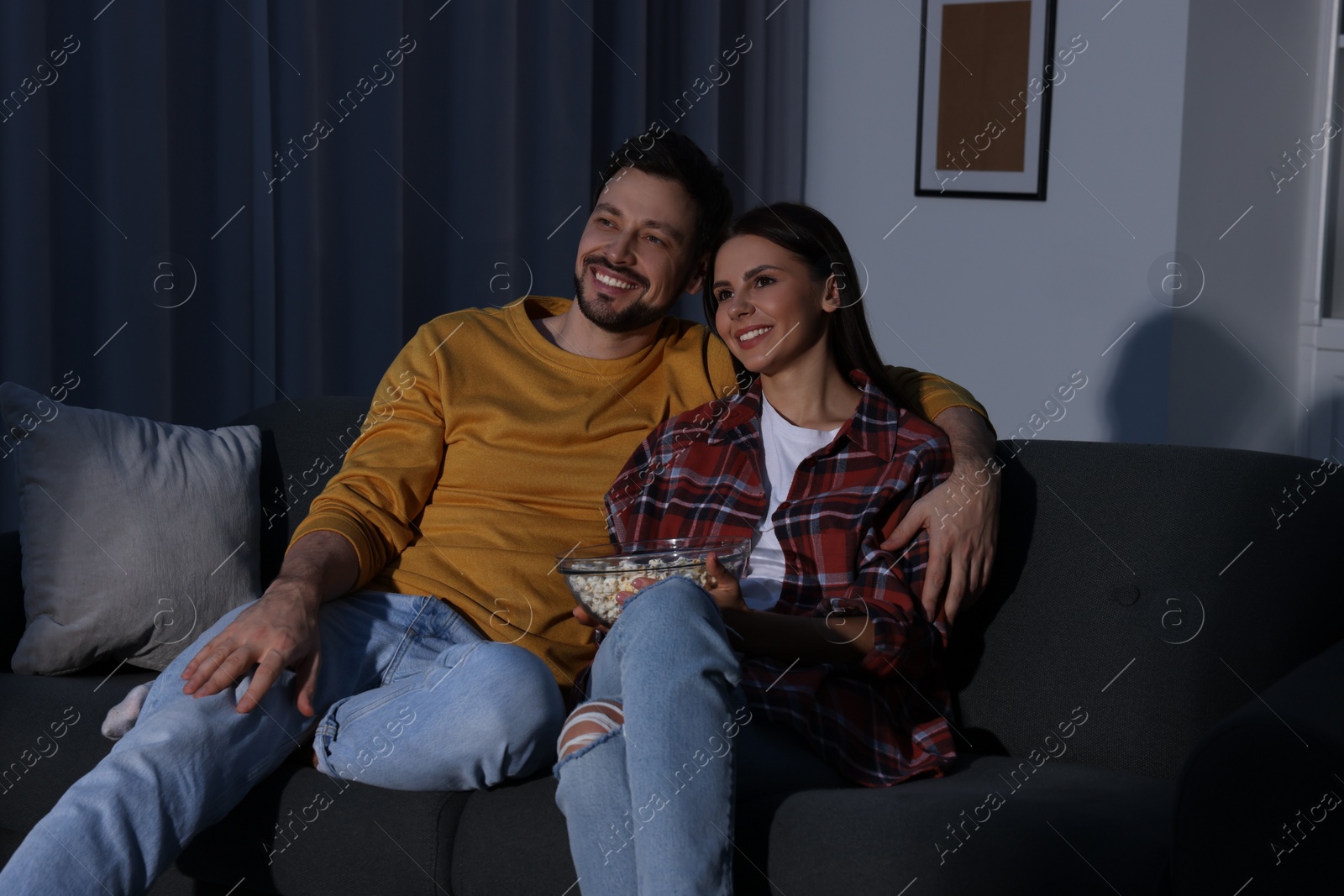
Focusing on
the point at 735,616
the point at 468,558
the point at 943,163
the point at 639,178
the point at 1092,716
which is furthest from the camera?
the point at 943,163

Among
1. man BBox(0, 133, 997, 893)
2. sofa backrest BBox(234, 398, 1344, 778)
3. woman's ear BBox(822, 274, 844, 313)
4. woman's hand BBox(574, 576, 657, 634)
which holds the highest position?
man BBox(0, 133, 997, 893)

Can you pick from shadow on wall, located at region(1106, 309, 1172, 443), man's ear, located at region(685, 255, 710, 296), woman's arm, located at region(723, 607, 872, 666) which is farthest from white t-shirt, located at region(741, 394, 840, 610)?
shadow on wall, located at region(1106, 309, 1172, 443)

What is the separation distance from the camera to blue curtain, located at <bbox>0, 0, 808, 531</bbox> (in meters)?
2.35

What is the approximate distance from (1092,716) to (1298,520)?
354mm

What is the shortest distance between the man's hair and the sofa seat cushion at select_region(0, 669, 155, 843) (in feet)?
3.30

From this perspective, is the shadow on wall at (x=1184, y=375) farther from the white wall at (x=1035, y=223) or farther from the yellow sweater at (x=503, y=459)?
the yellow sweater at (x=503, y=459)

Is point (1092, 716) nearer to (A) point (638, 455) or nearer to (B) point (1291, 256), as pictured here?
(A) point (638, 455)

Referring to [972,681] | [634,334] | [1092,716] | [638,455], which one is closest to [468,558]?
[638,455]

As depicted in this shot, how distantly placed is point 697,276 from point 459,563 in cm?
55

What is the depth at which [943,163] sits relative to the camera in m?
3.70

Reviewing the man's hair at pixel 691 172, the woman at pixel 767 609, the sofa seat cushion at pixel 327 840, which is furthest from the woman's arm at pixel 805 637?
the man's hair at pixel 691 172

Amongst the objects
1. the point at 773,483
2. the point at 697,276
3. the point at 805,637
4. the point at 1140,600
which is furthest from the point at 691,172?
the point at 1140,600

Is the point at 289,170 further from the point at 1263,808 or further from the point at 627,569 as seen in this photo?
the point at 1263,808

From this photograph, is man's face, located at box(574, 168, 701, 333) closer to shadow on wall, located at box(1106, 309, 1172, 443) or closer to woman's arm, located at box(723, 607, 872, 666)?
woman's arm, located at box(723, 607, 872, 666)
